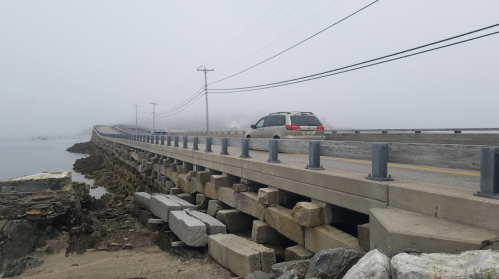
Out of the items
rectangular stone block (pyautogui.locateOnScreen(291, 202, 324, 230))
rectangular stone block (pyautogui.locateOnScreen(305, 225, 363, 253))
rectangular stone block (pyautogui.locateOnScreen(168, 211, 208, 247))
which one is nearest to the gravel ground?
rectangular stone block (pyautogui.locateOnScreen(168, 211, 208, 247))

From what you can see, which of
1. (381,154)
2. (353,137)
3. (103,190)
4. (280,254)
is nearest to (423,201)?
(381,154)

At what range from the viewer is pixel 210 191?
1076 cm

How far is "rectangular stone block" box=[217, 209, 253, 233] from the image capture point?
8922 mm

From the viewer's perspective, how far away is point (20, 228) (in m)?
10.0

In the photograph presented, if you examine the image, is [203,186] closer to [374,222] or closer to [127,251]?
[127,251]

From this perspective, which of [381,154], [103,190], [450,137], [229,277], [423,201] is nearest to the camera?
[423,201]

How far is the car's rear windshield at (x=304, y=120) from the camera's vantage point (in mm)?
15051

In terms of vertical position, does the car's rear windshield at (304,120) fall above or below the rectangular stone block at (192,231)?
above

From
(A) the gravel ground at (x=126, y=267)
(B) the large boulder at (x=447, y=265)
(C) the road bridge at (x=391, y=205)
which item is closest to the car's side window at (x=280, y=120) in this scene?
(C) the road bridge at (x=391, y=205)

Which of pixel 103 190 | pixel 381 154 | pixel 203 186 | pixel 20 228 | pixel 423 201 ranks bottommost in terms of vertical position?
pixel 103 190

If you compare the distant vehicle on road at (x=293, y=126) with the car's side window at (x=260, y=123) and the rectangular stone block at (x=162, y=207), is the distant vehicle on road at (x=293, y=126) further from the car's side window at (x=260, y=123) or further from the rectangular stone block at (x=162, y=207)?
the rectangular stone block at (x=162, y=207)

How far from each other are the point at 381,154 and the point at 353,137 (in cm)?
1621

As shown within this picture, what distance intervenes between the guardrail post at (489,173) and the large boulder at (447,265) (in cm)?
103

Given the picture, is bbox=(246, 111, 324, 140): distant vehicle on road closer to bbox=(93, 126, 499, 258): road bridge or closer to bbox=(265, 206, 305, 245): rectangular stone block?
bbox=(93, 126, 499, 258): road bridge
